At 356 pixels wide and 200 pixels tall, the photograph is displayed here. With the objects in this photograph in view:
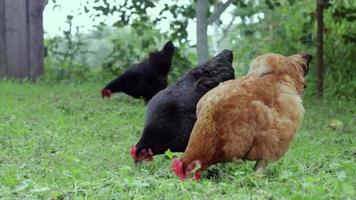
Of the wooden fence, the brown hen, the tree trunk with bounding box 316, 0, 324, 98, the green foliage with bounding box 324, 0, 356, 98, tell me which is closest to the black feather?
the brown hen

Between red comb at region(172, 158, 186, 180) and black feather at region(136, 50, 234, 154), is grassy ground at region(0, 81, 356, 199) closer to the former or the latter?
red comb at region(172, 158, 186, 180)

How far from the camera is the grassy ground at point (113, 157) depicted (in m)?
4.16

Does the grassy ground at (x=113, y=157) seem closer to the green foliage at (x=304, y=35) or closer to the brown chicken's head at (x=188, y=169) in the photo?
the brown chicken's head at (x=188, y=169)

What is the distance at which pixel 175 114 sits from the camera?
20.4 ft

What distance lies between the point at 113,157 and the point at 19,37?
22.7ft

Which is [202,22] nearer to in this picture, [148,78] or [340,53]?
[148,78]

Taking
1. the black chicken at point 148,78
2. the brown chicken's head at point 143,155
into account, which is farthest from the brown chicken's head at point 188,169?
the black chicken at point 148,78

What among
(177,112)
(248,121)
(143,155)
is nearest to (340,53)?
(177,112)

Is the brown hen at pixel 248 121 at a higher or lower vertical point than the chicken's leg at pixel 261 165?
higher

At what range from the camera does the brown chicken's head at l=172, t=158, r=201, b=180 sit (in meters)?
4.96

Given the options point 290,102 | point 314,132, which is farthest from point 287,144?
point 314,132

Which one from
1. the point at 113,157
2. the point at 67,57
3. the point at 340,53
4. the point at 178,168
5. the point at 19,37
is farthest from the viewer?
the point at 67,57

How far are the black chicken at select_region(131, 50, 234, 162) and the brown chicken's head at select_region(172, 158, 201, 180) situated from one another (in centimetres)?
105

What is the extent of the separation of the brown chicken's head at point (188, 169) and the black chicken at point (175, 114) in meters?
1.05
